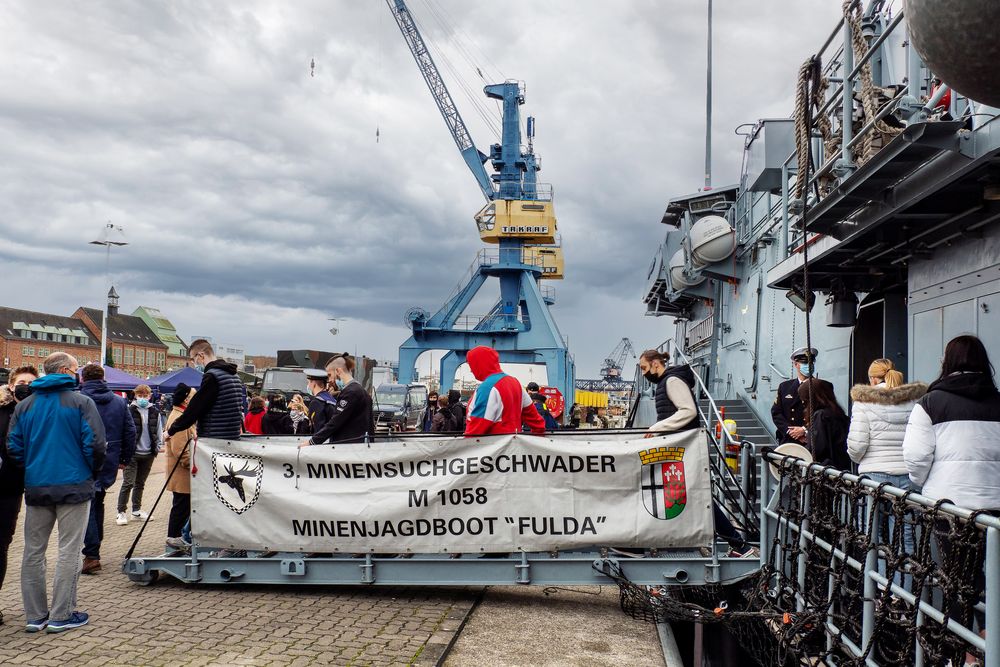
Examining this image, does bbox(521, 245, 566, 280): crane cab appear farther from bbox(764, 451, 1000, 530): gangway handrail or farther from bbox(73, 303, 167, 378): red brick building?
bbox(73, 303, 167, 378): red brick building

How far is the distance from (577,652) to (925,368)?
4.06 metres

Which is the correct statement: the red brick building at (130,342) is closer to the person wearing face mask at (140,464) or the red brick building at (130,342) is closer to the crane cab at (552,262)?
the crane cab at (552,262)

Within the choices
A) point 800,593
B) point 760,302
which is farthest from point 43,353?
point 800,593

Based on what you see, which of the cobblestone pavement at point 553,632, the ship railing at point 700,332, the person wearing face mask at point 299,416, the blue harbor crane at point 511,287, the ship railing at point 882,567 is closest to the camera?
the ship railing at point 882,567

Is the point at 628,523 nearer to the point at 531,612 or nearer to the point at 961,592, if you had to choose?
the point at 531,612

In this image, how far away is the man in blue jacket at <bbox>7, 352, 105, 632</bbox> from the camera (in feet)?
16.5

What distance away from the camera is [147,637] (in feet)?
16.2

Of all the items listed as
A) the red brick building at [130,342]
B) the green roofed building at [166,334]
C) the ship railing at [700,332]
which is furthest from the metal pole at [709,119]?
the green roofed building at [166,334]

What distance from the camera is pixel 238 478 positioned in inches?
244

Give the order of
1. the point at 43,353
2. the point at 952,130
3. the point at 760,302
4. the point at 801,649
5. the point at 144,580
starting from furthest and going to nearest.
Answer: the point at 43,353 < the point at 760,302 < the point at 144,580 < the point at 952,130 < the point at 801,649

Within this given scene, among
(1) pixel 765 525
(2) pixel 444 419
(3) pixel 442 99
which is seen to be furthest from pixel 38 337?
(1) pixel 765 525

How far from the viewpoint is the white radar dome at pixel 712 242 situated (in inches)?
599

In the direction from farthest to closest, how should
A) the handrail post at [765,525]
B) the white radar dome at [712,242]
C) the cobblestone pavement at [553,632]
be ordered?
the white radar dome at [712,242], the handrail post at [765,525], the cobblestone pavement at [553,632]

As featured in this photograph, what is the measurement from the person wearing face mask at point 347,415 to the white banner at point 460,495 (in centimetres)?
34
